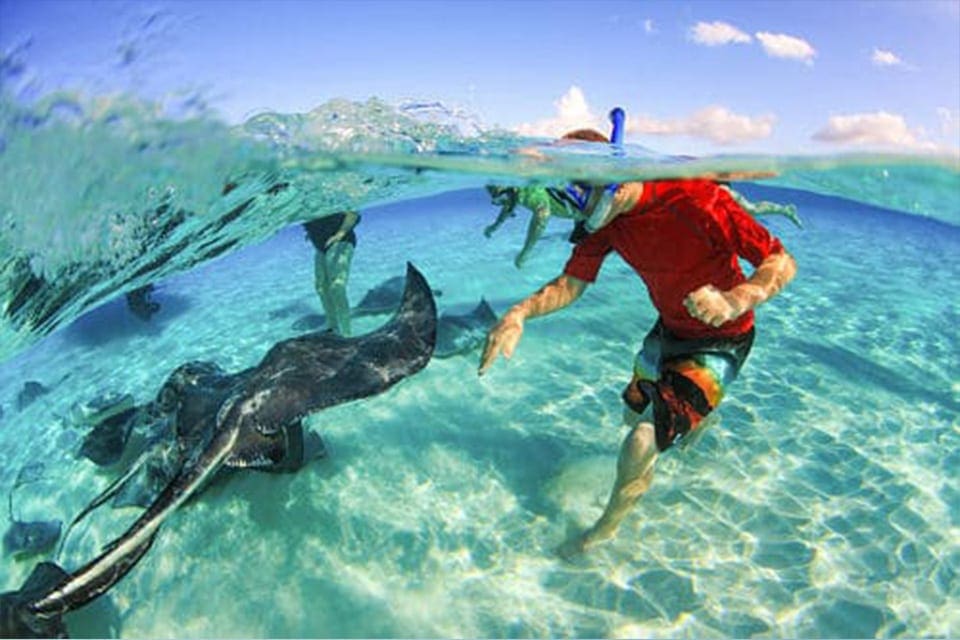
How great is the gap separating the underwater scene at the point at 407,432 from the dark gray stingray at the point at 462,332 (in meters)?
0.06

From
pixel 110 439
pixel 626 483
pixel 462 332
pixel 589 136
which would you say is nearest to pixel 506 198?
pixel 462 332

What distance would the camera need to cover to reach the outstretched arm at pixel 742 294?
3.19 metres

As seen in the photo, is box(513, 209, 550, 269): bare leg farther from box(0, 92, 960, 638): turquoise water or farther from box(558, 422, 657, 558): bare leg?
box(558, 422, 657, 558): bare leg

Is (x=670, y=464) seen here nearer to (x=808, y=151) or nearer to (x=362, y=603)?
(x=362, y=603)

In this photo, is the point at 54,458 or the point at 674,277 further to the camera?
the point at 54,458

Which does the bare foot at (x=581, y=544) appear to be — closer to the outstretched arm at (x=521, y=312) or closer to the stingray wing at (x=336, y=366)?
the outstretched arm at (x=521, y=312)

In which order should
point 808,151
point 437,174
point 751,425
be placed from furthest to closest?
point 437,174 < point 808,151 < point 751,425

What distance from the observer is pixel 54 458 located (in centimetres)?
729

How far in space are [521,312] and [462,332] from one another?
437 centimetres

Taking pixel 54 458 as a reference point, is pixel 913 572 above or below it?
above

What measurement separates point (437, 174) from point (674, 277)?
8051mm

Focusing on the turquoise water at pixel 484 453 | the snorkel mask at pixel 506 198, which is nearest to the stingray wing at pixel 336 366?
the turquoise water at pixel 484 453

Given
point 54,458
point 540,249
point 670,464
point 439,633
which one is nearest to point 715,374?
point 670,464

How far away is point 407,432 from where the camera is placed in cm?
652
